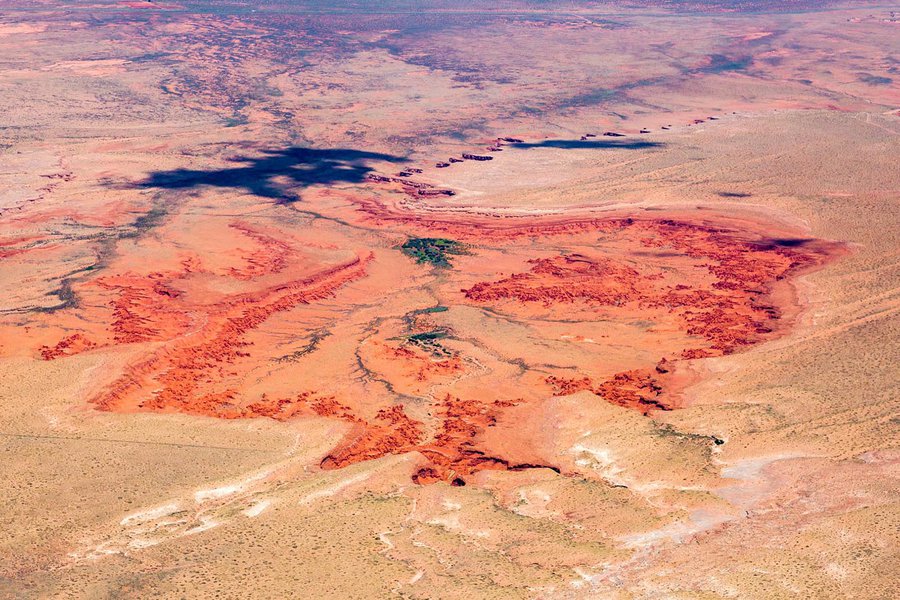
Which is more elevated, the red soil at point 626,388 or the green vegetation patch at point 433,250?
the green vegetation patch at point 433,250

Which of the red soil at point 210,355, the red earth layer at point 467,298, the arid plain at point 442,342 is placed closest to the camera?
the arid plain at point 442,342

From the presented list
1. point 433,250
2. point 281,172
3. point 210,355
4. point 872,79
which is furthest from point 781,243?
point 872,79

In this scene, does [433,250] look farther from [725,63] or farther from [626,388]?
[725,63]

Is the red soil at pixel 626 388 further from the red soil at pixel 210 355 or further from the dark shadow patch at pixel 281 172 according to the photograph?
the dark shadow patch at pixel 281 172

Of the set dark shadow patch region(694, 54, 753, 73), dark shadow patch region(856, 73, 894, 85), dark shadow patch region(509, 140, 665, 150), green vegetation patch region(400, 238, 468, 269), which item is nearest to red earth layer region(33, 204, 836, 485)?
green vegetation patch region(400, 238, 468, 269)

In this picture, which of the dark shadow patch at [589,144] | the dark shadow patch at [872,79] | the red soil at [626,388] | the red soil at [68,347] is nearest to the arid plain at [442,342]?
the red soil at [626,388]
